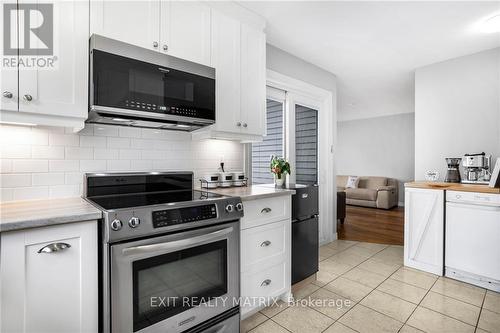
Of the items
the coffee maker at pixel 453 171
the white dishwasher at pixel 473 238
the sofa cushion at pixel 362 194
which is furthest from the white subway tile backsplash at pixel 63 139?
the sofa cushion at pixel 362 194

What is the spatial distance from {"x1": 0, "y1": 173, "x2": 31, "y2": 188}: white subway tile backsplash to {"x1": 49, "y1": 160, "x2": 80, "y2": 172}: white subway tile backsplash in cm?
Answer: 13

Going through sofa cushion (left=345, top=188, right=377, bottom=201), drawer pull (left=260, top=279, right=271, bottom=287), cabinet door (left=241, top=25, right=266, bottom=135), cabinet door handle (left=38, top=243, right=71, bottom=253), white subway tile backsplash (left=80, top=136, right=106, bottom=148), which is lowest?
drawer pull (left=260, top=279, right=271, bottom=287)

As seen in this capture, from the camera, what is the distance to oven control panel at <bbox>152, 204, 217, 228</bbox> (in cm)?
134

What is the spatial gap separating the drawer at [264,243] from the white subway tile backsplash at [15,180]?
A: 142 centimetres

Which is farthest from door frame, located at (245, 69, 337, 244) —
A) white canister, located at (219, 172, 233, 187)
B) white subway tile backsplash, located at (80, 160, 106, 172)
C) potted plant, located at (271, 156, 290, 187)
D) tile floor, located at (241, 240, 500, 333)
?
white subway tile backsplash, located at (80, 160, 106, 172)

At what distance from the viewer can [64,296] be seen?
1.16 meters

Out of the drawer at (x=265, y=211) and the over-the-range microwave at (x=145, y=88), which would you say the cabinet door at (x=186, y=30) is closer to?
the over-the-range microwave at (x=145, y=88)

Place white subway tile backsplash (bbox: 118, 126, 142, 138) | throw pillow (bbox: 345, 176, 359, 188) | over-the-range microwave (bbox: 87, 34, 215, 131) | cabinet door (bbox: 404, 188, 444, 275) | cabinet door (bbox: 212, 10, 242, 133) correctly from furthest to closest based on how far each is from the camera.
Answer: throw pillow (bbox: 345, 176, 359, 188)
cabinet door (bbox: 404, 188, 444, 275)
cabinet door (bbox: 212, 10, 242, 133)
white subway tile backsplash (bbox: 118, 126, 142, 138)
over-the-range microwave (bbox: 87, 34, 215, 131)

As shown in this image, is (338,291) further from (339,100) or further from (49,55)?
(339,100)

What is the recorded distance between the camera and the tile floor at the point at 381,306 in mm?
1888

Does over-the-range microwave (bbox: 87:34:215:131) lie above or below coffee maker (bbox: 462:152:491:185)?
above

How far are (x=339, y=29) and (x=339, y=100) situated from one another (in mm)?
3404

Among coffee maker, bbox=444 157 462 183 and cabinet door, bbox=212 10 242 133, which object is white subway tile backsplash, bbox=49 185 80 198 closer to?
cabinet door, bbox=212 10 242 133

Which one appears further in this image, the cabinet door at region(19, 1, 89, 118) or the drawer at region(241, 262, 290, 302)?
the drawer at region(241, 262, 290, 302)
